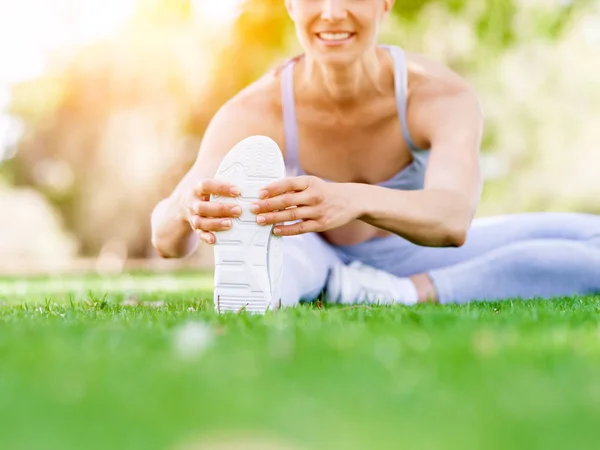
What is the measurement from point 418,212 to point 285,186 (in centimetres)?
57

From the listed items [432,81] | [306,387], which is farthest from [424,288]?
[306,387]

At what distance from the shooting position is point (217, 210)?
2.47 meters

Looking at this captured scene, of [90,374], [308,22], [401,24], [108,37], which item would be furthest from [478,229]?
[108,37]

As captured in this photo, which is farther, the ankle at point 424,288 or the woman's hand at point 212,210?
the ankle at point 424,288

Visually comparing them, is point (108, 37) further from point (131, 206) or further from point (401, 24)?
point (401, 24)

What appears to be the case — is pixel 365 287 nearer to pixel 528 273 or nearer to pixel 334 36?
pixel 528 273

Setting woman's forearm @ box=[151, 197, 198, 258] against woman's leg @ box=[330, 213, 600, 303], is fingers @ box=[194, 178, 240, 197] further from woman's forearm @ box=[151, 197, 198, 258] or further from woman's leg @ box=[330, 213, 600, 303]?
woman's leg @ box=[330, 213, 600, 303]

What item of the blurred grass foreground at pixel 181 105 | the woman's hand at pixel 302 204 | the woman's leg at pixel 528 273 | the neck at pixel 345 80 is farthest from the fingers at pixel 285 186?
the blurred grass foreground at pixel 181 105

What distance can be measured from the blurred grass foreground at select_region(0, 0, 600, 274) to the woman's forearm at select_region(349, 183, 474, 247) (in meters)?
8.95

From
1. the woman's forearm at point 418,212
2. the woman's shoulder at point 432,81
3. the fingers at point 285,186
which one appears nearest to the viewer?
the fingers at point 285,186

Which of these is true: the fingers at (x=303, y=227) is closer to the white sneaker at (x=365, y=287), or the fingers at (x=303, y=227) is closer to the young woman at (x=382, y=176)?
the young woman at (x=382, y=176)

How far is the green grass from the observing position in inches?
40.1

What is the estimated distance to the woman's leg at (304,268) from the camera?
3.02 metres

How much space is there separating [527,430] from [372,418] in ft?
0.66
